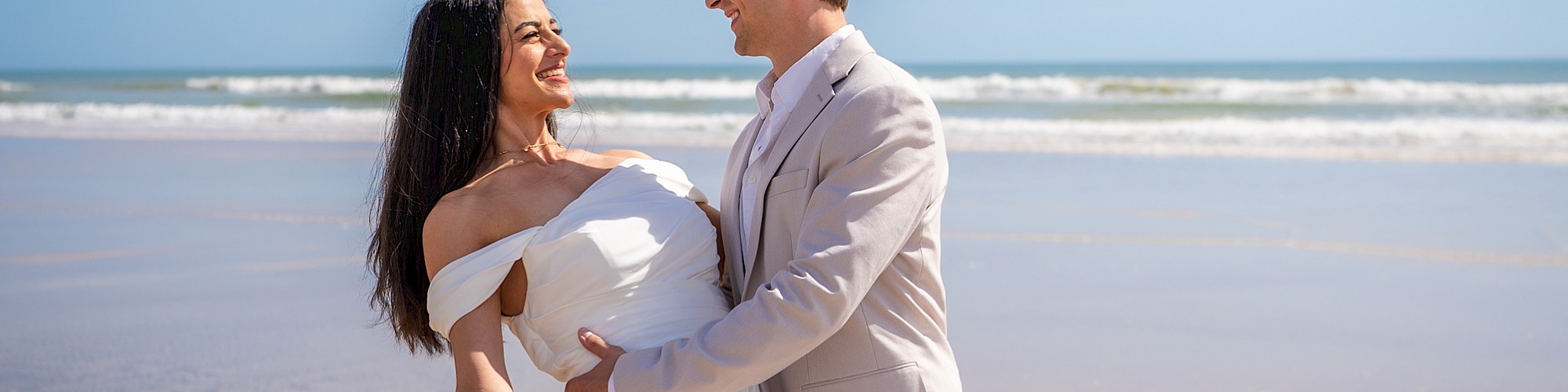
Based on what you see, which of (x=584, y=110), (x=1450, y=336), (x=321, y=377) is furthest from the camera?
(x=1450, y=336)

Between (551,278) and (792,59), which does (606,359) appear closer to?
(551,278)

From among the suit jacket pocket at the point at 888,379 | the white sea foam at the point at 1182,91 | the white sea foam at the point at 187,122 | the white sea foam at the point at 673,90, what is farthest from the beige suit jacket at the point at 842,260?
the white sea foam at the point at 673,90

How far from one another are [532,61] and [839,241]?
2.72ft

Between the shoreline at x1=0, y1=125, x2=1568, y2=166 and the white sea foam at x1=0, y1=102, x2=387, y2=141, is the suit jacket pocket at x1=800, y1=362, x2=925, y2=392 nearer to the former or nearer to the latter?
Result: the shoreline at x1=0, y1=125, x2=1568, y2=166

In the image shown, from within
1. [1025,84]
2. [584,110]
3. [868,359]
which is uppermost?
[1025,84]

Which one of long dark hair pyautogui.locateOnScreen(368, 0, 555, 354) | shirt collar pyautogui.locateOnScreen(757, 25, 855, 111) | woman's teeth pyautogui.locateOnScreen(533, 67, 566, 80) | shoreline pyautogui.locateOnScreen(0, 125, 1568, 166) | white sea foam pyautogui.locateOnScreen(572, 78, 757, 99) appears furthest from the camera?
white sea foam pyautogui.locateOnScreen(572, 78, 757, 99)

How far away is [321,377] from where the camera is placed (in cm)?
435

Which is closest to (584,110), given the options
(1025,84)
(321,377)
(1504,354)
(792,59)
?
(792,59)

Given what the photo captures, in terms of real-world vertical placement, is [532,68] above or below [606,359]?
above

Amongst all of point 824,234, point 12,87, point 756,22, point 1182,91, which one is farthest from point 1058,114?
point 12,87

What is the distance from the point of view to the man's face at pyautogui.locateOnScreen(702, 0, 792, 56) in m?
2.21

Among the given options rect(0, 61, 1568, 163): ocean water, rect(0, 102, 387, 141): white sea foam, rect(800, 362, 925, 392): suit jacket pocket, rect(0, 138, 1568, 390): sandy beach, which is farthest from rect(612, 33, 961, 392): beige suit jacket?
rect(0, 102, 387, 141): white sea foam

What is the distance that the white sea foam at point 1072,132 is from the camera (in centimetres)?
1205

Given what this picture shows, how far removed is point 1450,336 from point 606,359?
3.99 metres
